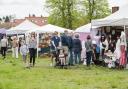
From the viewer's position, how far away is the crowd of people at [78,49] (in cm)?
2453

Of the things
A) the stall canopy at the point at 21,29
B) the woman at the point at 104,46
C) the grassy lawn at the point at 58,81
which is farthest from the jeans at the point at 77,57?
the stall canopy at the point at 21,29

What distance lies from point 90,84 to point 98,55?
9.78m

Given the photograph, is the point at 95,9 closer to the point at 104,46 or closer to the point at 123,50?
the point at 104,46

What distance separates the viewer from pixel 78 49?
87.8ft

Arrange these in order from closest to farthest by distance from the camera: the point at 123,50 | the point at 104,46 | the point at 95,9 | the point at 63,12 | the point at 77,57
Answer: the point at 123,50 → the point at 104,46 → the point at 77,57 → the point at 63,12 → the point at 95,9

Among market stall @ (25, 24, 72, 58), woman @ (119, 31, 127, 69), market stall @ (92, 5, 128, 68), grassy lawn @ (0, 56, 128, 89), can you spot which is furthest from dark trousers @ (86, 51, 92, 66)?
market stall @ (25, 24, 72, 58)

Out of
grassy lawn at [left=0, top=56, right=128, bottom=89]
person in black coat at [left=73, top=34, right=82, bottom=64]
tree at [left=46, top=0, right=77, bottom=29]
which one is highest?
tree at [left=46, top=0, right=77, bottom=29]

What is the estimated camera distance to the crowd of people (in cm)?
2453

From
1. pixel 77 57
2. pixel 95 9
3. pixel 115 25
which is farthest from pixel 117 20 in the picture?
pixel 95 9

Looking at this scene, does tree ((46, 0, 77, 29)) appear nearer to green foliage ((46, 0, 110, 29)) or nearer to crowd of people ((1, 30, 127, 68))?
green foliage ((46, 0, 110, 29))

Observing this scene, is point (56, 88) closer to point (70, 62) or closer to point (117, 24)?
point (117, 24)

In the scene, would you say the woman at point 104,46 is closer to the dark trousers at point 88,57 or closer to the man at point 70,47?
the dark trousers at point 88,57

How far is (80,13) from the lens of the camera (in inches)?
2876

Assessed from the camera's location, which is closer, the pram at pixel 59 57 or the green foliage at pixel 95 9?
the pram at pixel 59 57
